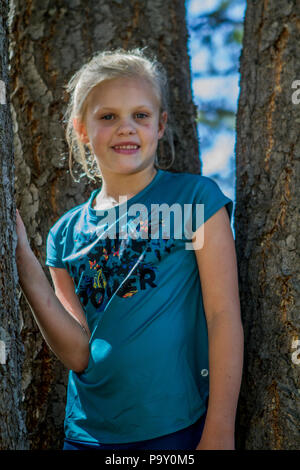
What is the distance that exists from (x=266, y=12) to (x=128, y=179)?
2.88 ft

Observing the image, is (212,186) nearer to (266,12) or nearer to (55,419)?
(266,12)

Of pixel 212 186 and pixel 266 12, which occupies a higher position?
pixel 266 12

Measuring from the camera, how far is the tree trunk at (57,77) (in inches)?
115

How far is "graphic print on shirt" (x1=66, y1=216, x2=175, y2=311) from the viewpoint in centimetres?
217

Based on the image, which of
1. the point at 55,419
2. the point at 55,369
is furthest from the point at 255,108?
the point at 55,419

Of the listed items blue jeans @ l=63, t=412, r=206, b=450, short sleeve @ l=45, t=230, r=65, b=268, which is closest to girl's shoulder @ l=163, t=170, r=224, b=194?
short sleeve @ l=45, t=230, r=65, b=268

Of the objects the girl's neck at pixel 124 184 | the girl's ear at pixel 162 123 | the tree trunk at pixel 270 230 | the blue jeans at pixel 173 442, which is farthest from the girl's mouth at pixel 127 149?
the blue jeans at pixel 173 442

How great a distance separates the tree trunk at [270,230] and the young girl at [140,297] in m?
0.16

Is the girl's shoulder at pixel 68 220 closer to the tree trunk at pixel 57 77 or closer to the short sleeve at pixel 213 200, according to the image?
the tree trunk at pixel 57 77

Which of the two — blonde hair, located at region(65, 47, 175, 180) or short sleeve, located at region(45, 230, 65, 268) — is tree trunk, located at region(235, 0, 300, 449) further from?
short sleeve, located at region(45, 230, 65, 268)

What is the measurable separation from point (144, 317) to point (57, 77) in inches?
59.5

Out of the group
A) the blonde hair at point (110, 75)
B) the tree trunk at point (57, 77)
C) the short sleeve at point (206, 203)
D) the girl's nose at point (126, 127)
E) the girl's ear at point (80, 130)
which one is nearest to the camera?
the short sleeve at point (206, 203)

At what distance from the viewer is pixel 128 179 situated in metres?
2.41
